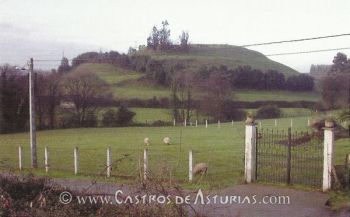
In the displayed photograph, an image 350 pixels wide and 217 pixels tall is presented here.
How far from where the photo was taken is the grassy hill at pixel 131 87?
19505 mm

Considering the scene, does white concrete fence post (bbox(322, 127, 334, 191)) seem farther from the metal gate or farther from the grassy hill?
the grassy hill

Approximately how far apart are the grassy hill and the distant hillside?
151cm

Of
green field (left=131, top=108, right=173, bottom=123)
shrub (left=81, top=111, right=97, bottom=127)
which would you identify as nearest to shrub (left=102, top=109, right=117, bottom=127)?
shrub (left=81, top=111, right=97, bottom=127)

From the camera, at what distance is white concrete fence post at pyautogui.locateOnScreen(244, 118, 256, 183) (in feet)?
48.1

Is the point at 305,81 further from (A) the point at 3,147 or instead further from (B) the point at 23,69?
(A) the point at 3,147

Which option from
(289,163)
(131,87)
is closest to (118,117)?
(131,87)

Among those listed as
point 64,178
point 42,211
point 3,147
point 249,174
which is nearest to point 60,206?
point 42,211

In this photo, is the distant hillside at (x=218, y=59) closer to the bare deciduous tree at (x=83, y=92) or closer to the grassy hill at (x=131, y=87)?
the grassy hill at (x=131, y=87)

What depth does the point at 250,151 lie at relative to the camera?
14703mm

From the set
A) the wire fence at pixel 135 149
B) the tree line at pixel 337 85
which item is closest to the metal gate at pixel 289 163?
the wire fence at pixel 135 149

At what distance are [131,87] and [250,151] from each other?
924 cm

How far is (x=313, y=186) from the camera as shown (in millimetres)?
13625

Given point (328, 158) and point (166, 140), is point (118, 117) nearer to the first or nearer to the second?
point (166, 140)

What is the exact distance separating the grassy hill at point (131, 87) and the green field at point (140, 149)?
1343 mm
